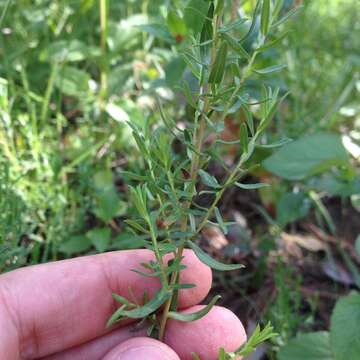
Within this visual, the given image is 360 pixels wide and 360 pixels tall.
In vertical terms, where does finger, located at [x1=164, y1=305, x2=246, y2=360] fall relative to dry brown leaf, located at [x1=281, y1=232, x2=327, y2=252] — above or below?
above

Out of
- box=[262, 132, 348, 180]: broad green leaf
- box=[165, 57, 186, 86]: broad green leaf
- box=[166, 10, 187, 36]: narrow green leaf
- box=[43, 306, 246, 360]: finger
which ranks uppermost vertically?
box=[166, 10, 187, 36]: narrow green leaf

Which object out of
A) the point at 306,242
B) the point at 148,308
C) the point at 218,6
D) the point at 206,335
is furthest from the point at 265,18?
the point at 306,242

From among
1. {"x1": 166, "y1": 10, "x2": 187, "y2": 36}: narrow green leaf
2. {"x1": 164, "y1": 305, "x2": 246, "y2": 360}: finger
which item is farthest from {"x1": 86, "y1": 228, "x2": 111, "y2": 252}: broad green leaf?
Answer: {"x1": 166, "y1": 10, "x2": 187, "y2": 36}: narrow green leaf

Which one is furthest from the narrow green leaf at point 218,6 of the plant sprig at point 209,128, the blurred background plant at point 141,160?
the blurred background plant at point 141,160

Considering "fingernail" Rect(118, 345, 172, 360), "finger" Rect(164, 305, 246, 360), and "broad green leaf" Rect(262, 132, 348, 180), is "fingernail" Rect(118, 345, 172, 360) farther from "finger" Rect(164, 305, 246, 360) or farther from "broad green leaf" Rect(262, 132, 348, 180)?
"broad green leaf" Rect(262, 132, 348, 180)

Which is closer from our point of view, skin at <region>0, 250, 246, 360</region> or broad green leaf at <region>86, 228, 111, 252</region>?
skin at <region>0, 250, 246, 360</region>

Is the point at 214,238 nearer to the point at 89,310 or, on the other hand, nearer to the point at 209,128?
the point at 89,310
